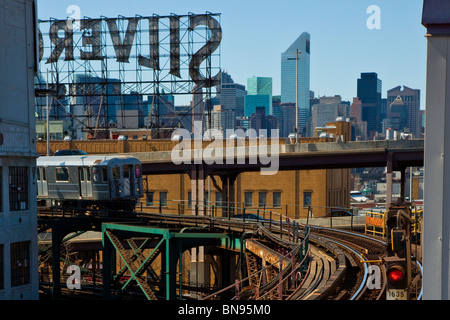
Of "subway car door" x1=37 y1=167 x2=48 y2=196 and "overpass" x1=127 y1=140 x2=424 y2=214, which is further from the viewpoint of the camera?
"overpass" x1=127 y1=140 x2=424 y2=214

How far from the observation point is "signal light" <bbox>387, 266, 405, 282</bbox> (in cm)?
869

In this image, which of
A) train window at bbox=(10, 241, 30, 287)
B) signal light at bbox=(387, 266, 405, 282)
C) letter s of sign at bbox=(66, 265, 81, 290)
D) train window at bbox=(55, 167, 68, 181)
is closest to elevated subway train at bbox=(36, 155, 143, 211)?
train window at bbox=(55, 167, 68, 181)

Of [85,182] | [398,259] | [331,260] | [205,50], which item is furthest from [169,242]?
[205,50]

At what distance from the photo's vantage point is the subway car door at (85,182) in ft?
111

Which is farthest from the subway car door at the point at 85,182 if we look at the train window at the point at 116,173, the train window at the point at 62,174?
the train window at the point at 116,173

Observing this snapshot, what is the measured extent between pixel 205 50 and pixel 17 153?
4401 centimetres

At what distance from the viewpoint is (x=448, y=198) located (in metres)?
9.19

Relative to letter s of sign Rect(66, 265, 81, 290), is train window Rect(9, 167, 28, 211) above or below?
above

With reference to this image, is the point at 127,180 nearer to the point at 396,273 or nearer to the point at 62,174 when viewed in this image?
the point at 62,174

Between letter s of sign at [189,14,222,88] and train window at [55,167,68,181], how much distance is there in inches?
1220

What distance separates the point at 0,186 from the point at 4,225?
1.44 meters

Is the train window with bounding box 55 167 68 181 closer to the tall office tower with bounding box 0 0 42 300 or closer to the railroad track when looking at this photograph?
the railroad track
